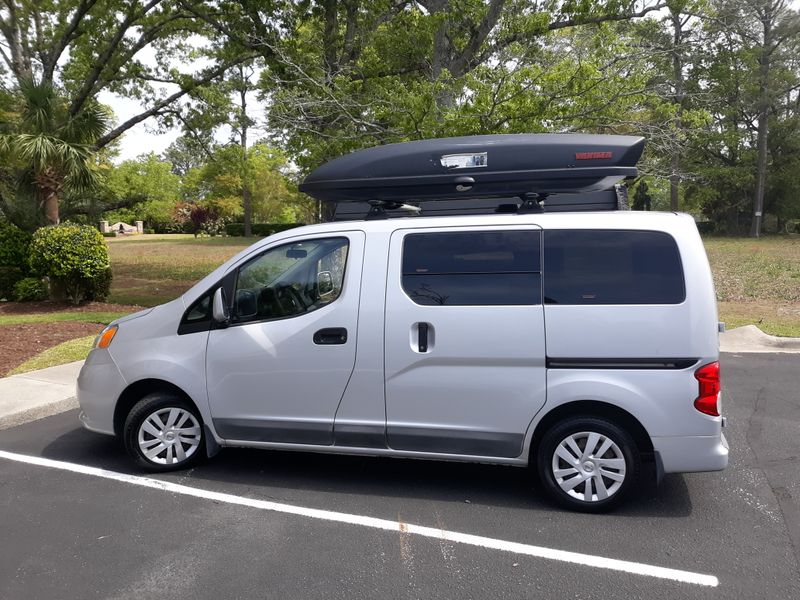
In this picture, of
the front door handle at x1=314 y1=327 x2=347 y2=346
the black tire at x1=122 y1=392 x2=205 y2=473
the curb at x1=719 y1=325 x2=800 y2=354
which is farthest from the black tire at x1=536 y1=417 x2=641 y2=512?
the curb at x1=719 y1=325 x2=800 y2=354

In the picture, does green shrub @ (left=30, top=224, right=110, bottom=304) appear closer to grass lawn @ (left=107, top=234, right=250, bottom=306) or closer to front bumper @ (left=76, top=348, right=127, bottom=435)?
grass lawn @ (left=107, top=234, right=250, bottom=306)

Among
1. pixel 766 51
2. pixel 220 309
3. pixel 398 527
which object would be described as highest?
pixel 766 51

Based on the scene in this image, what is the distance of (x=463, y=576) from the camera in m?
3.48

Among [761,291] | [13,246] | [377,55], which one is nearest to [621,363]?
[377,55]

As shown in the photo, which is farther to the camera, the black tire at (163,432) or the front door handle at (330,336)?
the black tire at (163,432)

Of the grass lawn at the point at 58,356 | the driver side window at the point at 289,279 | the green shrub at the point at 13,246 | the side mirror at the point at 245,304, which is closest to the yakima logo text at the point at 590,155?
the driver side window at the point at 289,279

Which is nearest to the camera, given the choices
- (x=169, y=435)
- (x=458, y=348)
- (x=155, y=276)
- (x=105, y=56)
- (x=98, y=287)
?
(x=458, y=348)

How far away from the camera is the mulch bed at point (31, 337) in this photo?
336 inches

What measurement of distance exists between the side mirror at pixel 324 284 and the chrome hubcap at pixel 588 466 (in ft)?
6.06

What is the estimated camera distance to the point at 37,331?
1025 centimetres

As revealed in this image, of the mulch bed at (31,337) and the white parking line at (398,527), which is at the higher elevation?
the mulch bed at (31,337)

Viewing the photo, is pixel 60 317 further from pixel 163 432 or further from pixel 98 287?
pixel 163 432

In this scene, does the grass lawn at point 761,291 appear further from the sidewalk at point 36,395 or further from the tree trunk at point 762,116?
the tree trunk at point 762,116

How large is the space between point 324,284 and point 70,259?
964 centimetres
